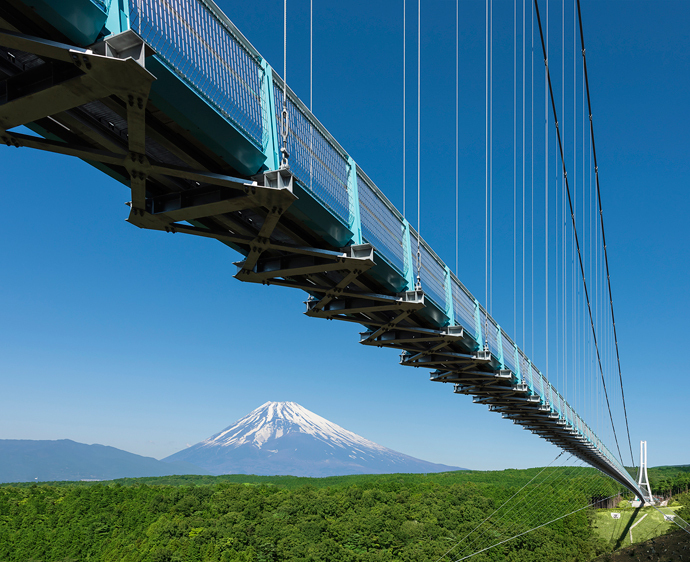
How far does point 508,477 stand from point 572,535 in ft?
213

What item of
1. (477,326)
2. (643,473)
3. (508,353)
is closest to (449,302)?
(477,326)

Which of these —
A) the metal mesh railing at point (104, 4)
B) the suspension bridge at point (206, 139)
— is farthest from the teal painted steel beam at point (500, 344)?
the metal mesh railing at point (104, 4)

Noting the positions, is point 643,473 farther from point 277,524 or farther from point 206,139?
point 206,139

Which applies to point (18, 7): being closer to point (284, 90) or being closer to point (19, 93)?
point (19, 93)

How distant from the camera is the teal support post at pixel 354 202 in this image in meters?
11.4

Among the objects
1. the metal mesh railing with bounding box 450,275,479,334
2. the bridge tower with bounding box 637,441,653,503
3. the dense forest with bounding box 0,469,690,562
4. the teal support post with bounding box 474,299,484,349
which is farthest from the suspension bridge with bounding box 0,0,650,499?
the bridge tower with bounding box 637,441,653,503

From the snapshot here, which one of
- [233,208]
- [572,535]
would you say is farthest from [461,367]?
[572,535]

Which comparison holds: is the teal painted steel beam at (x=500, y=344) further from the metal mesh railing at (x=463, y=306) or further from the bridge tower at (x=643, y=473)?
the bridge tower at (x=643, y=473)

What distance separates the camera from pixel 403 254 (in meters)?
13.9

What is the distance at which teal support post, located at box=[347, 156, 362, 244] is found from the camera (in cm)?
1144

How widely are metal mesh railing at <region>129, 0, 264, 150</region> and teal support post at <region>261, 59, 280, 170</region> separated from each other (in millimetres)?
67

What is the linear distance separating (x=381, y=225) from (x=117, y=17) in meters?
7.46

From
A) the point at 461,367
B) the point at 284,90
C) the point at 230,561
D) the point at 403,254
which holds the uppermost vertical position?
the point at 284,90

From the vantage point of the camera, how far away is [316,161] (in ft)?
34.1
